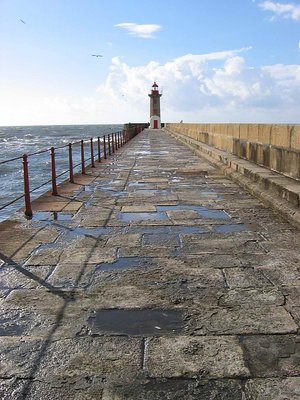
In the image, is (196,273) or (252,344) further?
(196,273)

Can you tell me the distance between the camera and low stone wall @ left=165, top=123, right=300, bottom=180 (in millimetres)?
7676

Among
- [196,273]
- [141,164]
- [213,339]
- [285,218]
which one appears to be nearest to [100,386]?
[213,339]

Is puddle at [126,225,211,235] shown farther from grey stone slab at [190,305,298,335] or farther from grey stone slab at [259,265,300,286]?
grey stone slab at [190,305,298,335]

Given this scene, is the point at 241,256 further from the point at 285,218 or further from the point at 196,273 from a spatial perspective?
the point at 285,218

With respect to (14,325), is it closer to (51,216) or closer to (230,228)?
(230,228)

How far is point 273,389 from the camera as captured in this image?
7.72ft

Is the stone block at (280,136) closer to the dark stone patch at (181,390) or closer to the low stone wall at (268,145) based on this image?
the low stone wall at (268,145)

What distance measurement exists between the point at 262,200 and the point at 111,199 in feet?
8.37

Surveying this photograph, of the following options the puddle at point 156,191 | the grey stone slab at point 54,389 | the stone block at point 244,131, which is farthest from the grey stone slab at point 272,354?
the stone block at point 244,131

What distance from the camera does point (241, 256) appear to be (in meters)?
4.62

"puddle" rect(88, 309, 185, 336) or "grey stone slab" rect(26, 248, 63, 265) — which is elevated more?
"grey stone slab" rect(26, 248, 63, 265)

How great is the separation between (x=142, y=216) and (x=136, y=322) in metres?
3.49

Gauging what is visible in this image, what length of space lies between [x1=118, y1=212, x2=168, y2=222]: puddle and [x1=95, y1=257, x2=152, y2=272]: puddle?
178 centimetres

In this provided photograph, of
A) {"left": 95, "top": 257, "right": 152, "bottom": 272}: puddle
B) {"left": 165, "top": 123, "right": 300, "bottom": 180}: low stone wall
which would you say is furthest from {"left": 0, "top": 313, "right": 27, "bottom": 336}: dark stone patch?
{"left": 165, "top": 123, "right": 300, "bottom": 180}: low stone wall
